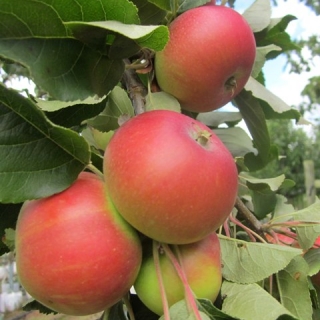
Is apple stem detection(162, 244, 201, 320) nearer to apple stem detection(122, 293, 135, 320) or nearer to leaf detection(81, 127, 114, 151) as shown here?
apple stem detection(122, 293, 135, 320)

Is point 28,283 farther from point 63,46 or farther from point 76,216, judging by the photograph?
point 63,46

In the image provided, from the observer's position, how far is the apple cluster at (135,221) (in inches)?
17.8

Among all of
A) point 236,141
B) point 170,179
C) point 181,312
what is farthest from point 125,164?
point 236,141

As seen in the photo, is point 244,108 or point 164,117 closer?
point 164,117

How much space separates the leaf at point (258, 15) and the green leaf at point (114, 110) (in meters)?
0.29

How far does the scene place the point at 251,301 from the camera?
0.53 m

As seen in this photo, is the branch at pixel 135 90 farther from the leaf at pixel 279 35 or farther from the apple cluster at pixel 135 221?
the leaf at pixel 279 35

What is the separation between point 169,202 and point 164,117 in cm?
10

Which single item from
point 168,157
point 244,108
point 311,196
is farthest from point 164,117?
point 311,196

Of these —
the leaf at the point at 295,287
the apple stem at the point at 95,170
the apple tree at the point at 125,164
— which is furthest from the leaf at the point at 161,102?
the leaf at the point at 295,287

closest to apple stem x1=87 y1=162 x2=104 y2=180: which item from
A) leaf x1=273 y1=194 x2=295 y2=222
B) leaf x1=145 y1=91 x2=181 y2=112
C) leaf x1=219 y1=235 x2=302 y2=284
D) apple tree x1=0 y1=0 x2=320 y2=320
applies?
apple tree x1=0 y1=0 x2=320 y2=320

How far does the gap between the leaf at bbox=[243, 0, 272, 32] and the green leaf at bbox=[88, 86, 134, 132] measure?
0.29 meters

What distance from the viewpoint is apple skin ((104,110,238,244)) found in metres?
0.45

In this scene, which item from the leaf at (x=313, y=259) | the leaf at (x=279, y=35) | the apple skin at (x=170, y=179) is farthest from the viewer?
the leaf at (x=279, y=35)
